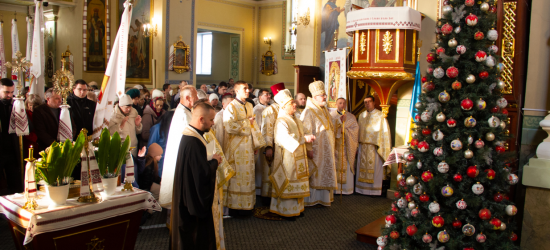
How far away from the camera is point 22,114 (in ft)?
14.9

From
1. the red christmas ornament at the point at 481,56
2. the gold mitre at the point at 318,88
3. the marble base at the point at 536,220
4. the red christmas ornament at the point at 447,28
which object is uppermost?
the red christmas ornament at the point at 447,28

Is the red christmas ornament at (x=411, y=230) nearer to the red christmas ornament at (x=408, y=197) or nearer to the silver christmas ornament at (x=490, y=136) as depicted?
the red christmas ornament at (x=408, y=197)

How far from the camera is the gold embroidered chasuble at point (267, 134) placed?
5.64 m

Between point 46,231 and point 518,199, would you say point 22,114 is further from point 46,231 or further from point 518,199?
point 518,199

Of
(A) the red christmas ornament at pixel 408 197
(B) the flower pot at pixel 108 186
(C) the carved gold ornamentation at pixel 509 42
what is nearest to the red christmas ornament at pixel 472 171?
(A) the red christmas ornament at pixel 408 197

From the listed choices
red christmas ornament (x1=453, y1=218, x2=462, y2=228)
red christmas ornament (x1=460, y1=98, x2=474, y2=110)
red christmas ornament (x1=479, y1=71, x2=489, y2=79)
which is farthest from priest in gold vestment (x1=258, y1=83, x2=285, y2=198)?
red christmas ornament (x1=479, y1=71, x2=489, y2=79)

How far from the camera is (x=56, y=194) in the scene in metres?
2.93

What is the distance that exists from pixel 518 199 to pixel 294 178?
2.44m

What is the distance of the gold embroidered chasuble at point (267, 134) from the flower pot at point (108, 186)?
8.21ft

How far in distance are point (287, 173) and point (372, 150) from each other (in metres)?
2.11

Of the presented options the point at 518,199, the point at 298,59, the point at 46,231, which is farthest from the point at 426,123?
the point at 298,59

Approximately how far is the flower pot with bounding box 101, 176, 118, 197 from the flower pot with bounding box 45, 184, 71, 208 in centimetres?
32

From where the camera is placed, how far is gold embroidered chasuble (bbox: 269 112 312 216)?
17.0 feet

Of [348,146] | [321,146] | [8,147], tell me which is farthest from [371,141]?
[8,147]
